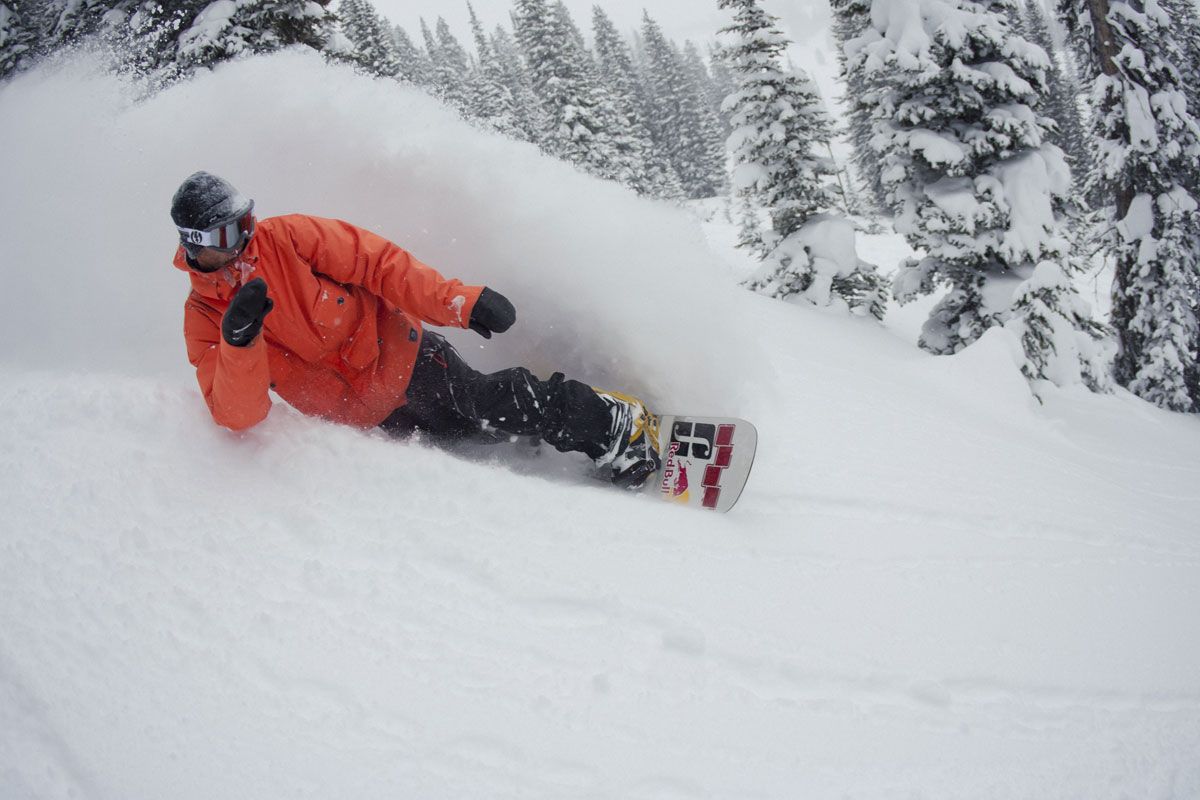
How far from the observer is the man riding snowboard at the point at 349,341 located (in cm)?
249

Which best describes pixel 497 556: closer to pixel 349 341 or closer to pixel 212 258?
pixel 349 341

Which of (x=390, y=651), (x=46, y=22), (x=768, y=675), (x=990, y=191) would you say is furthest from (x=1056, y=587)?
(x=46, y=22)

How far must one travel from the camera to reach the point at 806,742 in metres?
1.89

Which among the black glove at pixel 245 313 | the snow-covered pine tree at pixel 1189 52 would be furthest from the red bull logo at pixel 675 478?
the snow-covered pine tree at pixel 1189 52

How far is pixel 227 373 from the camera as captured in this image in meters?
2.46

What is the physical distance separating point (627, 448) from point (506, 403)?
0.68m

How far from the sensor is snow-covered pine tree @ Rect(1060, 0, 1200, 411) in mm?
10422

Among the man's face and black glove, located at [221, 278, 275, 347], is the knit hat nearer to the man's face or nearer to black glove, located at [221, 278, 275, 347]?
the man's face

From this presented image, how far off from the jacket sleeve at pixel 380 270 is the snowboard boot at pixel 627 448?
88 centimetres

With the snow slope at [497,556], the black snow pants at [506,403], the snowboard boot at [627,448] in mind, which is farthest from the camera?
the snowboard boot at [627,448]

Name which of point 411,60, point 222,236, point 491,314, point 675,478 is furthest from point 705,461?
point 411,60

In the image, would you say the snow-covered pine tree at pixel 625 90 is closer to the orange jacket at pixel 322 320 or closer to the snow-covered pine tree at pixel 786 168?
the snow-covered pine tree at pixel 786 168

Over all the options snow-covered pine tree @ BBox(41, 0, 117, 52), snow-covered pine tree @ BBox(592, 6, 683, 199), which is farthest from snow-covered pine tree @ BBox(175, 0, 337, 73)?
snow-covered pine tree @ BBox(592, 6, 683, 199)

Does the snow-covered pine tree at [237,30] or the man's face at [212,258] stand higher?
the snow-covered pine tree at [237,30]
